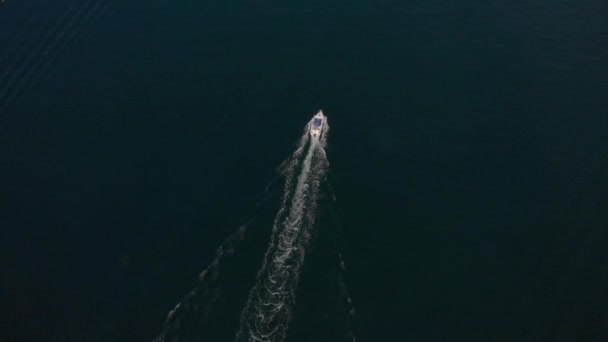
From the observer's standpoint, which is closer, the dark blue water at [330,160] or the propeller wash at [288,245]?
the propeller wash at [288,245]

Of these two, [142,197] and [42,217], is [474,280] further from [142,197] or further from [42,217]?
[42,217]

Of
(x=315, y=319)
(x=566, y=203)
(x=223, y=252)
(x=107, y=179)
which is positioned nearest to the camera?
(x=315, y=319)

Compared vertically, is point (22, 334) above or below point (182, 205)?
below

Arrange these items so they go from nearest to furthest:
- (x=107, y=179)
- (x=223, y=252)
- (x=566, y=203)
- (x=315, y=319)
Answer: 1. (x=315, y=319)
2. (x=223, y=252)
3. (x=566, y=203)
4. (x=107, y=179)

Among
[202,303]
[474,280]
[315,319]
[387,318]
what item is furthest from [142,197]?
[474,280]

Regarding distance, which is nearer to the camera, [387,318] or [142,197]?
[387,318]
